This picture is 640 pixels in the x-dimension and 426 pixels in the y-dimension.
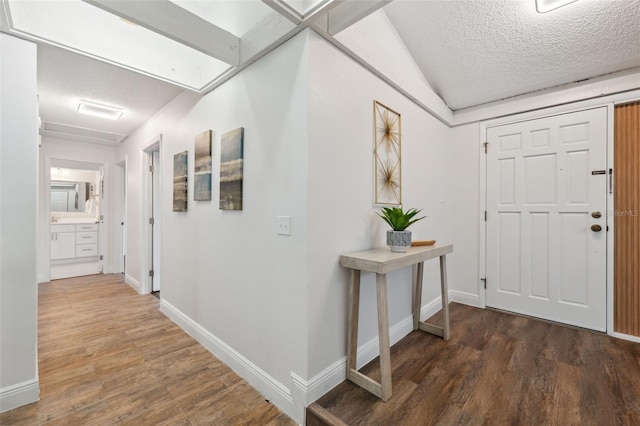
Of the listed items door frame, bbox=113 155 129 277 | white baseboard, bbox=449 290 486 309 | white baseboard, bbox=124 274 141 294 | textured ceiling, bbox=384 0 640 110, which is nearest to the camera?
textured ceiling, bbox=384 0 640 110

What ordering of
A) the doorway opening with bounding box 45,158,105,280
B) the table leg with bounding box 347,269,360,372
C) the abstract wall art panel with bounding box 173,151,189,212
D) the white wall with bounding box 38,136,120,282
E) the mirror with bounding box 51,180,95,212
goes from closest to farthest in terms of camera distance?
the table leg with bounding box 347,269,360,372, the abstract wall art panel with bounding box 173,151,189,212, the white wall with bounding box 38,136,120,282, the doorway opening with bounding box 45,158,105,280, the mirror with bounding box 51,180,95,212

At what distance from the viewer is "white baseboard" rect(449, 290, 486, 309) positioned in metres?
3.08

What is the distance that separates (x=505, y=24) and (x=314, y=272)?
2.35 metres

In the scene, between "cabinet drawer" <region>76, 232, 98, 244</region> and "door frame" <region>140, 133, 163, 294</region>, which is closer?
"door frame" <region>140, 133, 163, 294</region>

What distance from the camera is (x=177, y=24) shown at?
165 centimetres

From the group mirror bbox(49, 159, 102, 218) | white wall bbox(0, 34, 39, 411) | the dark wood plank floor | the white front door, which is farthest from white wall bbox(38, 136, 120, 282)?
the white front door

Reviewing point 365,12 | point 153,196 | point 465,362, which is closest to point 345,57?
point 365,12

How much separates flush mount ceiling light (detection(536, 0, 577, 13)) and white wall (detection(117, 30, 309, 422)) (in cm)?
170

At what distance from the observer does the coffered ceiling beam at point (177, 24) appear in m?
1.46

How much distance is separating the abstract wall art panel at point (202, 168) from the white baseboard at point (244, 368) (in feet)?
3.85

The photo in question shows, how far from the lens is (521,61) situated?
2.41 meters

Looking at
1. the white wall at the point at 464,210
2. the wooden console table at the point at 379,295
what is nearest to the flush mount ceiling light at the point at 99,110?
the wooden console table at the point at 379,295

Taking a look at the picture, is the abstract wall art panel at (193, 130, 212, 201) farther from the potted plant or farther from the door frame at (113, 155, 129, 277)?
the door frame at (113, 155, 129, 277)

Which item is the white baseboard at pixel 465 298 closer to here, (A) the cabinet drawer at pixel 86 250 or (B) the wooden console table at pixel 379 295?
(B) the wooden console table at pixel 379 295
